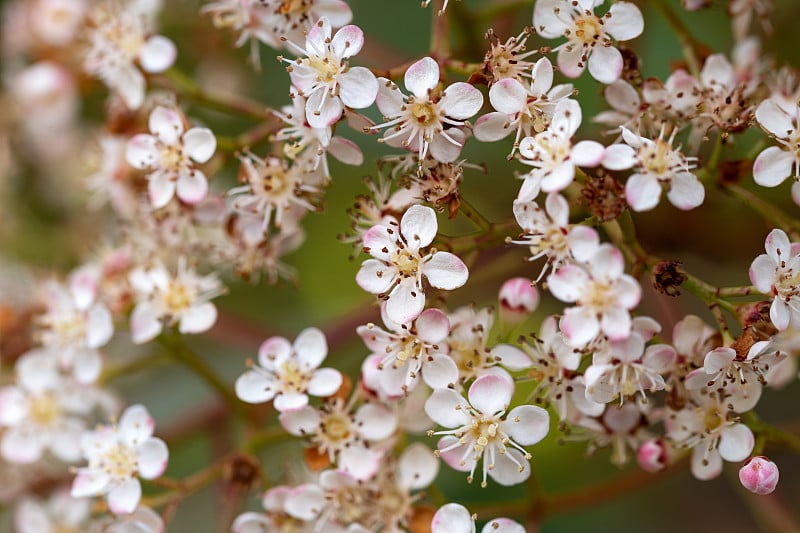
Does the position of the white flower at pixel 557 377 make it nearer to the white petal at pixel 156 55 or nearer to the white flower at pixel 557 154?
the white flower at pixel 557 154

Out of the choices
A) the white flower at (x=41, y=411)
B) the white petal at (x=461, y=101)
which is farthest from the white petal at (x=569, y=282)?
the white flower at (x=41, y=411)

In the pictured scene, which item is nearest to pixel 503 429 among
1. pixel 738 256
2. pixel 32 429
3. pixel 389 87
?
pixel 389 87

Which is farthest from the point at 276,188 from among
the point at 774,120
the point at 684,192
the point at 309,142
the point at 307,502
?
the point at 774,120

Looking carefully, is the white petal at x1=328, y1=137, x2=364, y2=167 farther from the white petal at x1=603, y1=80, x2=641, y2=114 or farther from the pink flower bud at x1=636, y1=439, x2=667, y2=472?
the pink flower bud at x1=636, y1=439, x2=667, y2=472

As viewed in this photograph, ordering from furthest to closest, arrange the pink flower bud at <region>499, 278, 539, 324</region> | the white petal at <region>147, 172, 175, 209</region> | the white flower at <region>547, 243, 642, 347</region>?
the white petal at <region>147, 172, 175, 209</region>, the pink flower bud at <region>499, 278, 539, 324</region>, the white flower at <region>547, 243, 642, 347</region>

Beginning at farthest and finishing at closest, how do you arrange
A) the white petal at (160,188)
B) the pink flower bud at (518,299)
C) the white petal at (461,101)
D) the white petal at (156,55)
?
the white petal at (156,55)
the white petal at (160,188)
the pink flower bud at (518,299)
the white petal at (461,101)

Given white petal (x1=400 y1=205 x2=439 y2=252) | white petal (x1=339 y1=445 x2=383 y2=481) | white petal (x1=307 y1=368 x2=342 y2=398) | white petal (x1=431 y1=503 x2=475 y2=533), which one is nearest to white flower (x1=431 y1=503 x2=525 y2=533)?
white petal (x1=431 y1=503 x2=475 y2=533)

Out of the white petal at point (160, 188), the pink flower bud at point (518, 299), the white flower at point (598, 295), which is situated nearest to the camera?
the white flower at point (598, 295)
